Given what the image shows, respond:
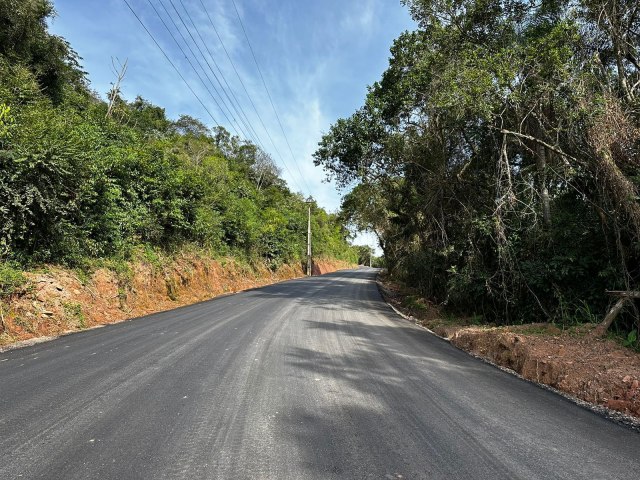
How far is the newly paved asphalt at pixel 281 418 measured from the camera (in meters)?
2.87

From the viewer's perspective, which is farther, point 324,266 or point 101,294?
point 324,266

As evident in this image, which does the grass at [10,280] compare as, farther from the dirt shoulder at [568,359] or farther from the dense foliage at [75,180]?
the dirt shoulder at [568,359]

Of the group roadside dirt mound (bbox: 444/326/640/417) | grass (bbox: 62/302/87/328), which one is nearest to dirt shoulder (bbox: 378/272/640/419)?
roadside dirt mound (bbox: 444/326/640/417)

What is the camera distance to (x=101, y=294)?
10453 mm

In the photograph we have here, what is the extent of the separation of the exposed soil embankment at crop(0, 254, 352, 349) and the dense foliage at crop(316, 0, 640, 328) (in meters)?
9.56

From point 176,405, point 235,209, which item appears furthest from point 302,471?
point 235,209

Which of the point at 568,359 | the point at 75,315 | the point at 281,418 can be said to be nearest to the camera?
the point at 281,418

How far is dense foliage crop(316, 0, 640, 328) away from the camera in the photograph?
7.45 metres

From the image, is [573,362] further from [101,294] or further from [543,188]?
[101,294]

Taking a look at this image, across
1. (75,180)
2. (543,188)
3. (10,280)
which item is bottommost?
(10,280)

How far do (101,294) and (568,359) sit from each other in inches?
431

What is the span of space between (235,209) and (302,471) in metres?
22.3

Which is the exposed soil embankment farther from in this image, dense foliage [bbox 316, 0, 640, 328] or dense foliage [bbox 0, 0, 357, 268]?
dense foliage [bbox 316, 0, 640, 328]

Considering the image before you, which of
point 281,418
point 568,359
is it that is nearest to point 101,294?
point 281,418
